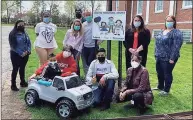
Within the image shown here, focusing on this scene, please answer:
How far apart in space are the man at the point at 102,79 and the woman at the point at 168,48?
139 cm

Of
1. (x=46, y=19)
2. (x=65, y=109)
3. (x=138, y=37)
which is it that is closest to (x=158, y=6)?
(x=138, y=37)

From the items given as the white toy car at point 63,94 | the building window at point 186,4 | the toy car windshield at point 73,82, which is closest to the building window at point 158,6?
the building window at point 186,4

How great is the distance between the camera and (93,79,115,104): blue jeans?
575 centimetres

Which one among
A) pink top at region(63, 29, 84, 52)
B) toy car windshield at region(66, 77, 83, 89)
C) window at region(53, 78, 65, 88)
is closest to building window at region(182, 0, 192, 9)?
pink top at region(63, 29, 84, 52)

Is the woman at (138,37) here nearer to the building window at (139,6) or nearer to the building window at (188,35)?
the building window at (188,35)

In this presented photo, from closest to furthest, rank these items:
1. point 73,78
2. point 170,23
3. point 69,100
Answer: point 69,100 → point 73,78 → point 170,23

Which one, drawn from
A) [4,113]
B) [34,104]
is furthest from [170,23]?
[4,113]

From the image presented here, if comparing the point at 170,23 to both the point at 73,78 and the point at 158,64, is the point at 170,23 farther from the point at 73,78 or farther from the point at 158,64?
the point at 73,78

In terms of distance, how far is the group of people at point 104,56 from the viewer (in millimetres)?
5750

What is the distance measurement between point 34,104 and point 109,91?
147cm

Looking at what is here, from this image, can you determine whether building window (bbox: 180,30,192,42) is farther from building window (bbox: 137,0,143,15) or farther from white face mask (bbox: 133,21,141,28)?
white face mask (bbox: 133,21,141,28)

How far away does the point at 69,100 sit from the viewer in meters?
5.33

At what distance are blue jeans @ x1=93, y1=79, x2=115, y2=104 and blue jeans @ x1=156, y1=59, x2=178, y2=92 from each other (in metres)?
1.54

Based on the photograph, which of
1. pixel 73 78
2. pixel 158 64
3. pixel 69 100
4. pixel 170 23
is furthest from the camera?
pixel 158 64
